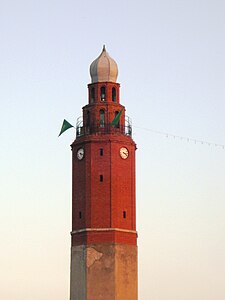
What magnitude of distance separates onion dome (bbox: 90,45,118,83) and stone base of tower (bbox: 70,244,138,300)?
1434cm

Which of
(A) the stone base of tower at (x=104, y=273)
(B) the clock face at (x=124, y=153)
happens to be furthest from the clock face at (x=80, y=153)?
(A) the stone base of tower at (x=104, y=273)

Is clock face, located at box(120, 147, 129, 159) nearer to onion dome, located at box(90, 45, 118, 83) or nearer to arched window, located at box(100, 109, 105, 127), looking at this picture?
arched window, located at box(100, 109, 105, 127)

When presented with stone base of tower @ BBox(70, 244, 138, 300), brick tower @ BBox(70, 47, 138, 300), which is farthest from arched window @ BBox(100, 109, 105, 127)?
stone base of tower @ BBox(70, 244, 138, 300)

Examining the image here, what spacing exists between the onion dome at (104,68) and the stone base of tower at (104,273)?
14344 millimetres

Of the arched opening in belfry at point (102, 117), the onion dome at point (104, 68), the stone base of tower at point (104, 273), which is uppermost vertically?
the onion dome at point (104, 68)

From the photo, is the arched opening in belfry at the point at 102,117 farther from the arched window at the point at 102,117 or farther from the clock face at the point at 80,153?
the clock face at the point at 80,153

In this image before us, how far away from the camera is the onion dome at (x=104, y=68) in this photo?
87.7 m

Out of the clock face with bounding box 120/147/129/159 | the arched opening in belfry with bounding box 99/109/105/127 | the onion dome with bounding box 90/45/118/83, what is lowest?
the clock face with bounding box 120/147/129/159

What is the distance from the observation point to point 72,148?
87875 mm

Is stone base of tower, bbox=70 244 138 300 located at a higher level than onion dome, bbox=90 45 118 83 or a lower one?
lower

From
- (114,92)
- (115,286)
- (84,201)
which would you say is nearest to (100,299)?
(115,286)

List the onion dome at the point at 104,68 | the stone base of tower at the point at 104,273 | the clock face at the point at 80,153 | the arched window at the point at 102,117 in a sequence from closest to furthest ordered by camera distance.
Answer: the stone base of tower at the point at 104,273 → the clock face at the point at 80,153 → the arched window at the point at 102,117 → the onion dome at the point at 104,68

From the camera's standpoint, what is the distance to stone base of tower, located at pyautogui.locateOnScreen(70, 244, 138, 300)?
270 feet

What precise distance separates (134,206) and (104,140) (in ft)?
19.5
